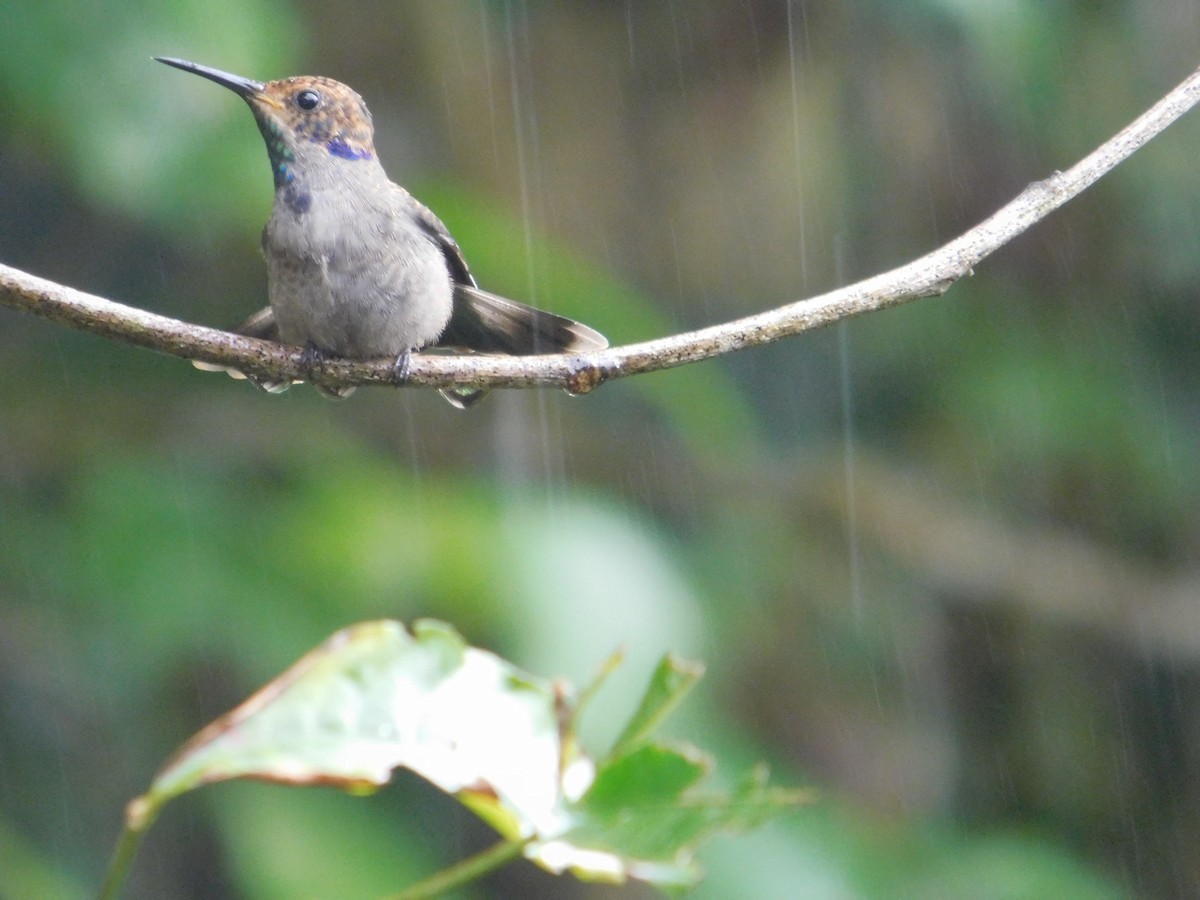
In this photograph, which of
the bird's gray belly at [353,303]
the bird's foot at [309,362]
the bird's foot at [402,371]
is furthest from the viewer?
the bird's gray belly at [353,303]

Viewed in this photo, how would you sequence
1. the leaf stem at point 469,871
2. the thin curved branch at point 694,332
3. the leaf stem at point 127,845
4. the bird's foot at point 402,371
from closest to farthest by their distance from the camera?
the leaf stem at point 127,845 → the leaf stem at point 469,871 → the thin curved branch at point 694,332 → the bird's foot at point 402,371

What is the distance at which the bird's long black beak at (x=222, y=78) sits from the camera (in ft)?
9.35

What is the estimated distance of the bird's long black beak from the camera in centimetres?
285

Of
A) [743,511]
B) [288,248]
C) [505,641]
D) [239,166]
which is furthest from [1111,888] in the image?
[239,166]

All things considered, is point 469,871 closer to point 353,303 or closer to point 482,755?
point 482,755

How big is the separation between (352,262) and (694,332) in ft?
3.97

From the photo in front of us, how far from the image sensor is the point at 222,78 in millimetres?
3064

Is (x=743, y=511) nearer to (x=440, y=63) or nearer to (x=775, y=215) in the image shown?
(x=775, y=215)

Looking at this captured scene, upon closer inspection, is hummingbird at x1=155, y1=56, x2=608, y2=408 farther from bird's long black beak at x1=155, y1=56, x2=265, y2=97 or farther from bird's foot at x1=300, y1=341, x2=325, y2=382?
bird's foot at x1=300, y1=341, x2=325, y2=382

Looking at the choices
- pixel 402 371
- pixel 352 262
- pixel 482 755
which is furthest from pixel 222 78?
pixel 482 755

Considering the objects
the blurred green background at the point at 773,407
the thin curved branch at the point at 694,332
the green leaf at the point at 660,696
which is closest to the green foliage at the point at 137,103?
the blurred green background at the point at 773,407

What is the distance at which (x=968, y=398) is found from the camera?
5680 millimetres

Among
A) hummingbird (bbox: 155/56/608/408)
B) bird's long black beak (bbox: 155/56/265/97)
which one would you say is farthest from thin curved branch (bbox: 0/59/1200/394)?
bird's long black beak (bbox: 155/56/265/97)

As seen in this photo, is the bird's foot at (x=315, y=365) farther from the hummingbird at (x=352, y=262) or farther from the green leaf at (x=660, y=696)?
the green leaf at (x=660, y=696)
